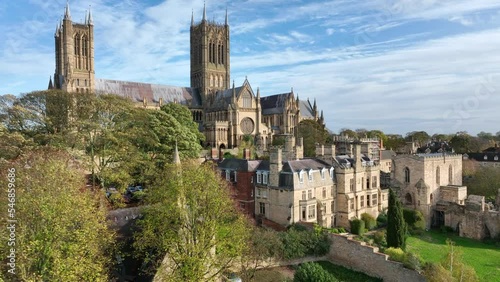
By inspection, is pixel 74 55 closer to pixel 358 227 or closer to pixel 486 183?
pixel 358 227

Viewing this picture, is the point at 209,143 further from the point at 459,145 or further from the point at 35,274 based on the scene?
the point at 35,274

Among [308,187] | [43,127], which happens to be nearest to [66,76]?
[43,127]

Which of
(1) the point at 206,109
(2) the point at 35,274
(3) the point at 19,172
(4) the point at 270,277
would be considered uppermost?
(1) the point at 206,109

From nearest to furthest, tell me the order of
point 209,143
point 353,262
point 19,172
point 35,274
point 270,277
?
point 35,274 → point 19,172 → point 270,277 → point 353,262 → point 209,143

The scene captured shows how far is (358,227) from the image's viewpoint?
37.5m

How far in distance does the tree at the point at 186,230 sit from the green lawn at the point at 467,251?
19197 millimetres

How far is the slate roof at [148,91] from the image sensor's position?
7775cm

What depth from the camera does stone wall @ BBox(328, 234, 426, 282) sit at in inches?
1088

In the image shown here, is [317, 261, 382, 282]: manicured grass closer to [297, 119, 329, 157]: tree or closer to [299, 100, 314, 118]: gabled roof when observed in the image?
[297, 119, 329, 157]: tree

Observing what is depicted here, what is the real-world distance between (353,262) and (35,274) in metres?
22.7

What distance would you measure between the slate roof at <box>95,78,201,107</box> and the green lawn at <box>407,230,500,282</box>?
59.5 m

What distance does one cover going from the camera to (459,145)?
282 feet

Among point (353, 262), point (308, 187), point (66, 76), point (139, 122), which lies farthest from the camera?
point (66, 76)

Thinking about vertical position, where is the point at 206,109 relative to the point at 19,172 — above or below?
above
